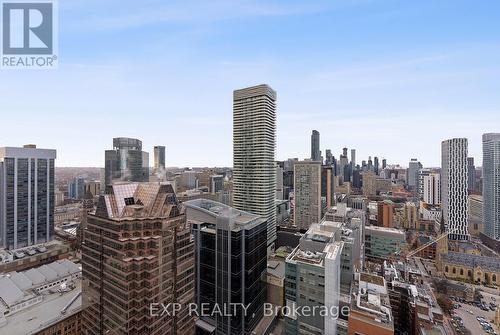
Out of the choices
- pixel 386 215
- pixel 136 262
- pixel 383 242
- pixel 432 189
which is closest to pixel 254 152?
pixel 383 242

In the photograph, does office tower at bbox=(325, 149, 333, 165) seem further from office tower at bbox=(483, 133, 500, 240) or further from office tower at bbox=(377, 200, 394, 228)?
office tower at bbox=(483, 133, 500, 240)

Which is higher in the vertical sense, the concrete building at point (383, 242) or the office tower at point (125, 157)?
the office tower at point (125, 157)

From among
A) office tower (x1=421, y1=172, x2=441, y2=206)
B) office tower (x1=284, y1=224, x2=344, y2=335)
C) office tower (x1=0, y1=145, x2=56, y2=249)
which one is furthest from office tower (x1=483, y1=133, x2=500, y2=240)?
office tower (x1=0, y1=145, x2=56, y2=249)

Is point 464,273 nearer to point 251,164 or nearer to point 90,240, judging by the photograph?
point 251,164

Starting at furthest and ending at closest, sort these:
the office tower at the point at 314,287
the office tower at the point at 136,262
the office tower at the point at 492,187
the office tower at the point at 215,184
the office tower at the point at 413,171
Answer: the office tower at the point at 413,171
the office tower at the point at 215,184
the office tower at the point at 492,187
the office tower at the point at 314,287
the office tower at the point at 136,262

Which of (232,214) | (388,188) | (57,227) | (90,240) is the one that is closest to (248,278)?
(232,214)

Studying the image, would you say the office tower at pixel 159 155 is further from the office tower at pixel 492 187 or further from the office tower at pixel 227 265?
the office tower at pixel 492 187

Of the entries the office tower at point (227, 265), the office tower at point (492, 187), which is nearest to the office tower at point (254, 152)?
the office tower at point (227, 265)
